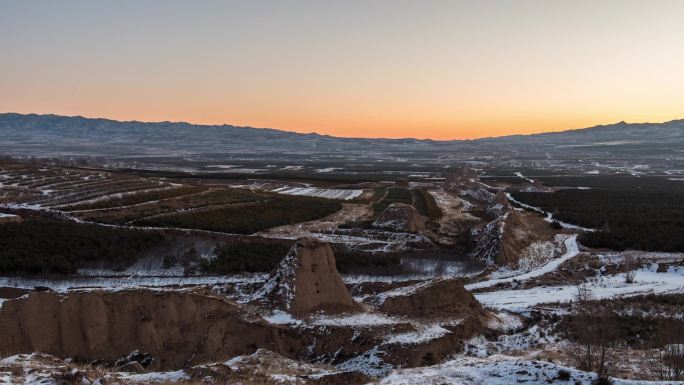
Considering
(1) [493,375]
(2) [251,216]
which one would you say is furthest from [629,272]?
(2) [251,216]

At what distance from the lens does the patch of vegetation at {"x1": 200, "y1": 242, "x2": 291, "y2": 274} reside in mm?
36688

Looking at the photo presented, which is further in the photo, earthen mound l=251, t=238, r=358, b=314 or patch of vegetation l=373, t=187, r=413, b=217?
patch of vegetation l=373, t=187, r=413, b=217

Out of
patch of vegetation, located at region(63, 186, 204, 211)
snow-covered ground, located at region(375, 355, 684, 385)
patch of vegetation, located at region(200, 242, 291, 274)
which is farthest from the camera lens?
patch of vegetation, located at region(63, 186, 204, 211)

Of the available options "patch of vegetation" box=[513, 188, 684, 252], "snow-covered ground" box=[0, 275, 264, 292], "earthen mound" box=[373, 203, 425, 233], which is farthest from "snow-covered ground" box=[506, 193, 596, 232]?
"snow-covered ground" box=[0, 275, 264, 292]

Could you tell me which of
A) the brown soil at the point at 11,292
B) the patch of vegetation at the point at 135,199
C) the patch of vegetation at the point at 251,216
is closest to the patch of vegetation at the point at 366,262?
the patch of vegetation at the point at 251,216

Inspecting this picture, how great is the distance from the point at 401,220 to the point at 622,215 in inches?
1140

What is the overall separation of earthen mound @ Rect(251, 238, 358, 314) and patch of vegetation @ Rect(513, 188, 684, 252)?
3184 centimetres

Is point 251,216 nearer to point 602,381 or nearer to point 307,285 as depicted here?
point 307,285

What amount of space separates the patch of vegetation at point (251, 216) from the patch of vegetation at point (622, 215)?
29.1 m

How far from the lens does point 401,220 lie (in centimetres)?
5153

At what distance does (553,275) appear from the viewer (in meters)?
37.0

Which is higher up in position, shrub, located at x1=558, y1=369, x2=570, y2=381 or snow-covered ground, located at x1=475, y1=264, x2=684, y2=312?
shrub, located at x1=558, y1=369, x2=570, y2=381

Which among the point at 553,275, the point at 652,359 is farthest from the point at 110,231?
the point at 652,359

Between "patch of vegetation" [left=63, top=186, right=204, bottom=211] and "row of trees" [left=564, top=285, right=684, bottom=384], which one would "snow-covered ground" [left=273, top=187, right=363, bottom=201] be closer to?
"patch of vegetation" [left=63, top=186, right=204, bottom=211]
